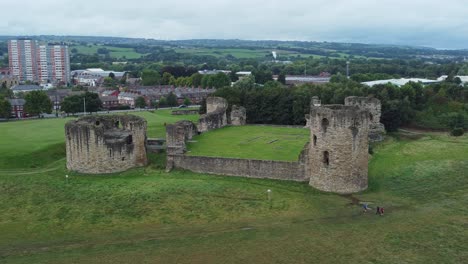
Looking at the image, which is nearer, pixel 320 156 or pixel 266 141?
pixel 320 156

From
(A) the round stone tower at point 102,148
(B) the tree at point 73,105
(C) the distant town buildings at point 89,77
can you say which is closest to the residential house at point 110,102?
(B) the tree at point 73,105

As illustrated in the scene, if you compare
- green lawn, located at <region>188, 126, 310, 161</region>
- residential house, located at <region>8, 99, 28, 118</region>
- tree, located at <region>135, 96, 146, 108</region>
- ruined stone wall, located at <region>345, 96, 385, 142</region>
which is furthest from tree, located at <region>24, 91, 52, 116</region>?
ruined stone wall, located at <region>345, 96, 385, 142</region>

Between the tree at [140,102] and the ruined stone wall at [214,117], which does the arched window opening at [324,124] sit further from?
the tree at [140,102]

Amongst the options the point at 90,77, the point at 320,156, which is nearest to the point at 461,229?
the point at 320,156

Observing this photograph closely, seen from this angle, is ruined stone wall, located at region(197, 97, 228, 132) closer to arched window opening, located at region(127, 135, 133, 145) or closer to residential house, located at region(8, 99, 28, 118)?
arched window opening, located at region(127, 135, 133, 145)

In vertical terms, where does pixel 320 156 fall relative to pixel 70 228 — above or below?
above

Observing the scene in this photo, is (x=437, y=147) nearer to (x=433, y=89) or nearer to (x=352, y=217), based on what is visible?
(x=352, y=217)

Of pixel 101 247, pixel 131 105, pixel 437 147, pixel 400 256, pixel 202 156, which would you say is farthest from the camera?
pixel 131 105
